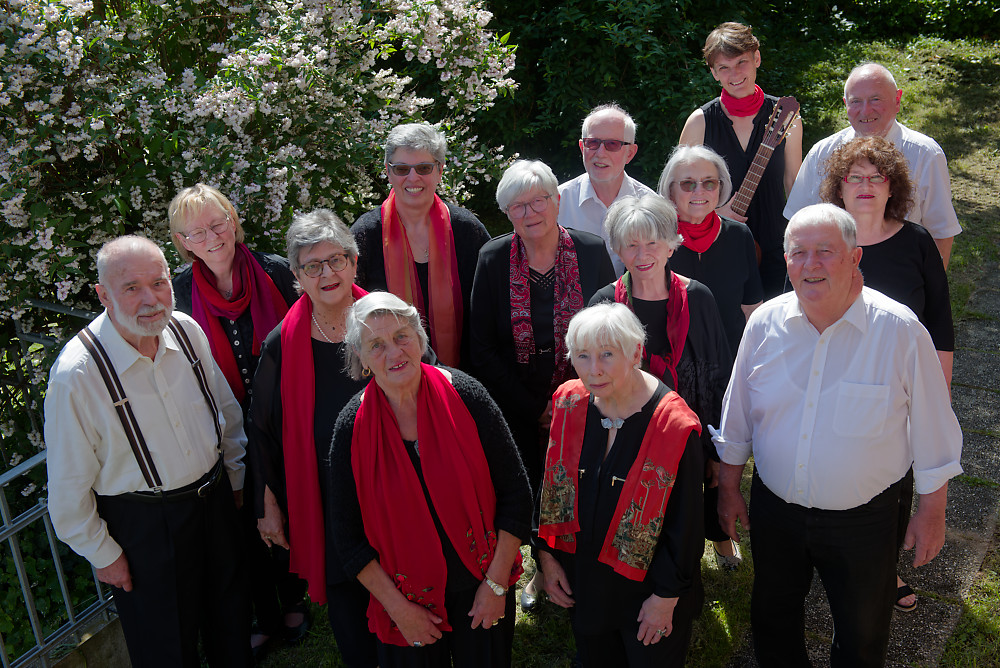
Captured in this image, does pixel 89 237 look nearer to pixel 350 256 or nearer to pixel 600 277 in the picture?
pixel 350 256

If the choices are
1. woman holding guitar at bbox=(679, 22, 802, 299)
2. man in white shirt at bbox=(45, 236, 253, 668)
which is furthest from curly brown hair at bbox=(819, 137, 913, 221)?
man in white shirt at bbox=(45, 236, 253, 668)

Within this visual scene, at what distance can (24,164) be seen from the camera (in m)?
4.08

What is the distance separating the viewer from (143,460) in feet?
10.1

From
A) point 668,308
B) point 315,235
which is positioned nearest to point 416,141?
point 315,235

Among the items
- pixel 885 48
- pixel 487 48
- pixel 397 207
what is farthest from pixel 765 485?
pixel 885 48

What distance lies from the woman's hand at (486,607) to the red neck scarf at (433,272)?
147 centimetres

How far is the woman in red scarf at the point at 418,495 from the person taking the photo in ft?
9.41

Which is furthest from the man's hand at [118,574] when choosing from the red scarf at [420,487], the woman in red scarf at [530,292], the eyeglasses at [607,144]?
the eyeglasses at [607,144]

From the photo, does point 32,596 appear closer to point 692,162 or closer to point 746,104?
point 692,162

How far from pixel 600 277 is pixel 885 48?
11.0 metres

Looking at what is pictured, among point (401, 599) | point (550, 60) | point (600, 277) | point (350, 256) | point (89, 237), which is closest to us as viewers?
point (401, 599)

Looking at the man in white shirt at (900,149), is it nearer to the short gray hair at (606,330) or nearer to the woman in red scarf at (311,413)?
the short gray hair at (606,330)

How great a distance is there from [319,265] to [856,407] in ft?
7.00

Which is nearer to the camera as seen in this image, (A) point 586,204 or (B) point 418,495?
(B) point 418,495
